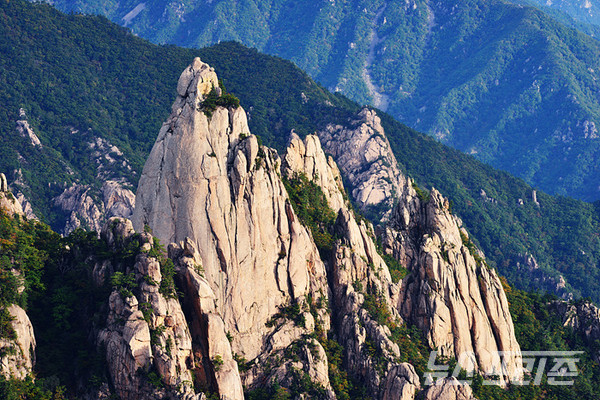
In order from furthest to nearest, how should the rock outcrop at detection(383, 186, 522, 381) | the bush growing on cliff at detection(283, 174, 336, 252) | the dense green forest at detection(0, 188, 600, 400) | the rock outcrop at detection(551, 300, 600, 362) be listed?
the rock outcrop at detection(551, 300, 600, 362) < the rock outcrop at detection(383, 186, 522, 381) < the bush growing on cliff at detection(283, 174, 336, 252) < the dense green forest at detection(0, 188, 600, 400)

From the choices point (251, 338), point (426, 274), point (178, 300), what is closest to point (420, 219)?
point (426, 274)

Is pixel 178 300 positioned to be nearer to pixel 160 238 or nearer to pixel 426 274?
pixel 160 238

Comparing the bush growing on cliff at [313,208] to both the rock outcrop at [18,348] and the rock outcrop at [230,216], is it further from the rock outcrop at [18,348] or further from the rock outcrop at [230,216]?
the rock outcrop at [18,348]

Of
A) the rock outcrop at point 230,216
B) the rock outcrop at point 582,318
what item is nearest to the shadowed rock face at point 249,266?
the rock outcrop at point 230,216

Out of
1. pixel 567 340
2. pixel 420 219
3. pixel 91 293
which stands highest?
pixel 420 219

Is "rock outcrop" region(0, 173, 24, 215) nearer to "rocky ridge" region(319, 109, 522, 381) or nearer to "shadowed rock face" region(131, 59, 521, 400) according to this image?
"shadowed rock face" region(131, 59, 521, 400)

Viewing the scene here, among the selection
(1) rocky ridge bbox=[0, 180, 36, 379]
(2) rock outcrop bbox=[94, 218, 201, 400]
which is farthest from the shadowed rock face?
(1) rocky ridge bbox=[0, 180, 36, 379]
